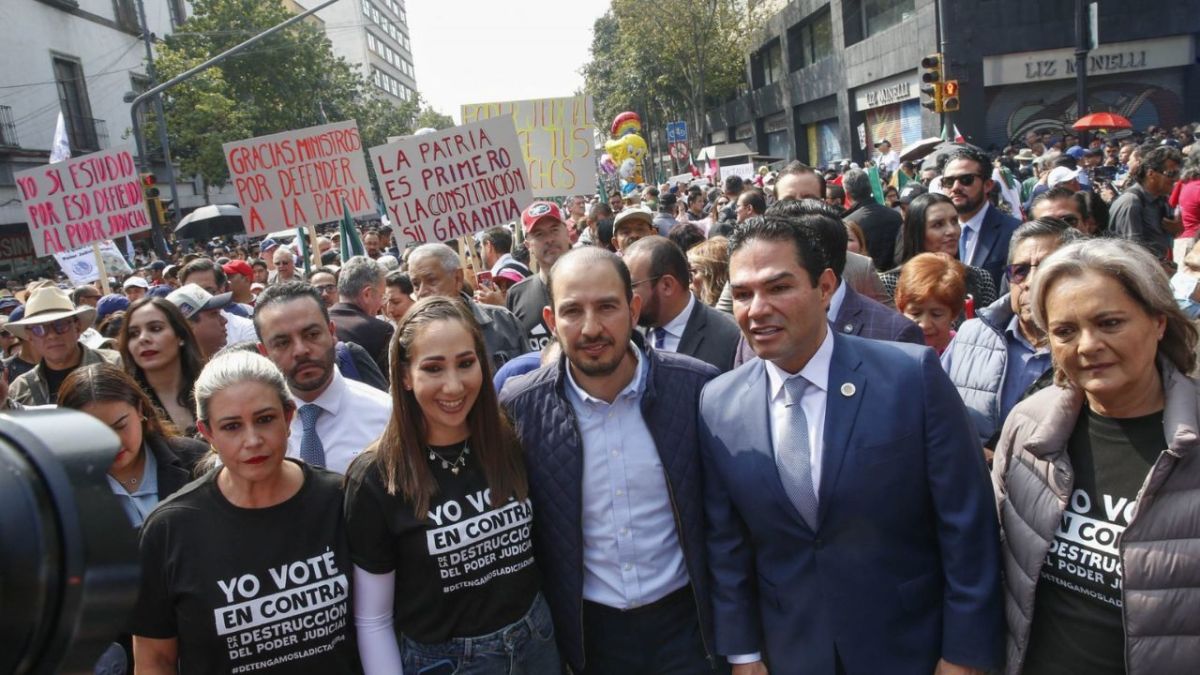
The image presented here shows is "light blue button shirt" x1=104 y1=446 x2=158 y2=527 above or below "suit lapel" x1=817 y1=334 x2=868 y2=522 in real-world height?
below

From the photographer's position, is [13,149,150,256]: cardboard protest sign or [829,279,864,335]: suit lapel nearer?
[829,279,864,335]: suit lapel

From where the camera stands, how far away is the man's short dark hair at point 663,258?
4078 mm

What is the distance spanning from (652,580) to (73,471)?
208 centimetres

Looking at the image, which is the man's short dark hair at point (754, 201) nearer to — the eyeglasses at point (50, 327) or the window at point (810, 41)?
the eyeglasses at point (50, 327)

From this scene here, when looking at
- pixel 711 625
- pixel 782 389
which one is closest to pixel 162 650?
pixel 711 625

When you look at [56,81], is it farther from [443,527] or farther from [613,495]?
[613,495]

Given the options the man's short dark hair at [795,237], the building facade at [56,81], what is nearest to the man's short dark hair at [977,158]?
the man's short dark hair at [795,237]

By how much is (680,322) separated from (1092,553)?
2.19m

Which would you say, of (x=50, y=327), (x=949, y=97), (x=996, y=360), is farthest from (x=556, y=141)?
(x=949, y=97)

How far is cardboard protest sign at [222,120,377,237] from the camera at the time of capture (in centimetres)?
778

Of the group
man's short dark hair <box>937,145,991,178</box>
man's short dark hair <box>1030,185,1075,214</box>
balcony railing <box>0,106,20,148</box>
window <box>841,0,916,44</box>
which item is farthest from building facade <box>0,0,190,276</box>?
man's short dark hair <box>1030,185,1075,214</box>

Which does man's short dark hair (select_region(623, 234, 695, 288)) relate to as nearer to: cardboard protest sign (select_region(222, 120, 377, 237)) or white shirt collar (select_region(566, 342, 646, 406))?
white shirt collar (select_region(566, 342, 646, 406))

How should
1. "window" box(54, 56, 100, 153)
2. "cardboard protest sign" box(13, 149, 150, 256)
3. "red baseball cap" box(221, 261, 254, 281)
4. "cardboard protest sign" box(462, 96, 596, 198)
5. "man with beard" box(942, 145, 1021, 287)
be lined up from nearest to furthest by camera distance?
"man with beard" box(942, 145, 1021, 287), "red baseball cap" box(221, 261, 254, 281), "cardboard protest sign" box(13, 149, 150, 256), "cardboard protest sign" box(462, 96, 596, 198), "window" box(54, 56, 100, 153)

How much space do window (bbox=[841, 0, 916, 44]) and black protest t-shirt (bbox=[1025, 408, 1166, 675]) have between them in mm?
25295
